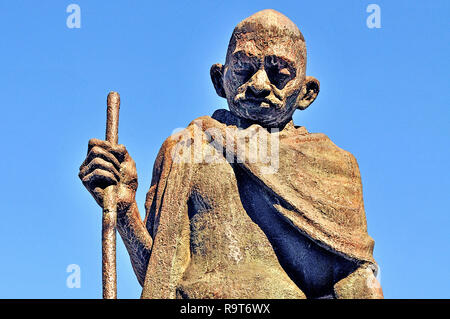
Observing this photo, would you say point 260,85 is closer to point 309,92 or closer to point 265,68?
point 265,68

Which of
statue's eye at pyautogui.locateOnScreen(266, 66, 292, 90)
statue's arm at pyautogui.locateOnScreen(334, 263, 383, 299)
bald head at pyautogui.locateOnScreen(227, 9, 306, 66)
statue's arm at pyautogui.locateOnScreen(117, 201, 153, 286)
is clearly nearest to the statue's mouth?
statue's eye at pyautogui.locateOnScreen(266, 66, 292, 90)

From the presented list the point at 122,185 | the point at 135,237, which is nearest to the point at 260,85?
the point at 122,185

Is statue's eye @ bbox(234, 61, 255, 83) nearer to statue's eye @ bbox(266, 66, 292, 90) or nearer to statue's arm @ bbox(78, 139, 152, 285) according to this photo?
statue's eye @ bbox(266, 66, 292, 90)

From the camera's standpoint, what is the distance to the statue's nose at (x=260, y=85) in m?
12.0

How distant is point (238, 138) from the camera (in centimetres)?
1211

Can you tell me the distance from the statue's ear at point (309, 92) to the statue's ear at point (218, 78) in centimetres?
86

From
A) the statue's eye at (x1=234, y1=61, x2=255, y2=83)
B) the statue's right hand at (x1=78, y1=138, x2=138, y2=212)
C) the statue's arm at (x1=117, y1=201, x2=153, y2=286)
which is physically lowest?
the statue's arm at (x1=117, y1=201, x2=153, y2=286)

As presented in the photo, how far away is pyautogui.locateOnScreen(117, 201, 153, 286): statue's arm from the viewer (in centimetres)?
1206

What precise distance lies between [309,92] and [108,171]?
8.05 ft

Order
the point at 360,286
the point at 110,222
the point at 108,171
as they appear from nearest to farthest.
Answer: the point at 360,286
the point at 110,222
the point at 108,171

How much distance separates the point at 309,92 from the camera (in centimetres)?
1284
